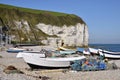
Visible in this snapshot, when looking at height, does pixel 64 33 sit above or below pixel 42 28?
below

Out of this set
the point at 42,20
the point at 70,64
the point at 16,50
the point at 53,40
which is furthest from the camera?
the point at 42,20

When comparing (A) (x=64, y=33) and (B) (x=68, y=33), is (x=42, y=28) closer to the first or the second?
(A) (x=64, y=33)

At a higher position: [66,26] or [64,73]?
[66,26]

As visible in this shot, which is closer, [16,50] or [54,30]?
[16,50]

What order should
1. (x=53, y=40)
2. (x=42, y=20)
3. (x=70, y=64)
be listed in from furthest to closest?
(x=42, y=20)
(x=53, y=40)
(x=70, y=64)

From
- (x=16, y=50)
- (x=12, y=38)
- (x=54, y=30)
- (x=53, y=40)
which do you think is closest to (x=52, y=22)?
(x=54, y=30)

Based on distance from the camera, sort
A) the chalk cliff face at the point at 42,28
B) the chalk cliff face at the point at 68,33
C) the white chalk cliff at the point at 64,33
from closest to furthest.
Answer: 1. the chalk cliff face at the point at 42,28
2. the white chalk cliff at the point at 64,33
3. the chalk cliff face at the point at 68,33

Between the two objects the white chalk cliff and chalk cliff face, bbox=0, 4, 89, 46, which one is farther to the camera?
the white chalk cliff

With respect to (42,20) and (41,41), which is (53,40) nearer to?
(41,41)

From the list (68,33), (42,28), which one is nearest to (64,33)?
(68,33)

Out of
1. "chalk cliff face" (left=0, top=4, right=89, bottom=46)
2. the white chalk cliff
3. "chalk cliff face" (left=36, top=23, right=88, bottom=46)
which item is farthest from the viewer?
"chalk cliff face" (left=36, top=23, right=88, bottom=46)

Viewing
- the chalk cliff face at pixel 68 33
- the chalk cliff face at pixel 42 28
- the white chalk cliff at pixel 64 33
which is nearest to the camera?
the chalk cliff face at pixel 42 28

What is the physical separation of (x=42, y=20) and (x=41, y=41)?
13.2 m

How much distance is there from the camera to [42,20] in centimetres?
9650
